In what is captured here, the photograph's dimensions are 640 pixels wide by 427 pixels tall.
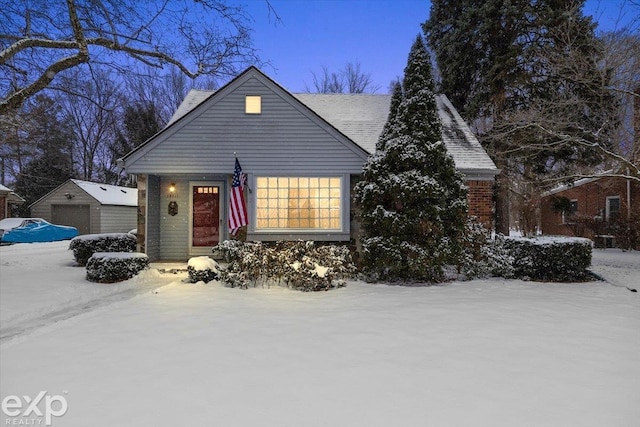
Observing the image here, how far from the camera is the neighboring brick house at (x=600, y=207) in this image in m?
17.8

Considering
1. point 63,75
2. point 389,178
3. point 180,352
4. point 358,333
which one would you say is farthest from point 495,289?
point 63,75

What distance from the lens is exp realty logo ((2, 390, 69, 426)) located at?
115 inches

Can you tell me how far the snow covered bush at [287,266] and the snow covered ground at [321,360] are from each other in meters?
0.60

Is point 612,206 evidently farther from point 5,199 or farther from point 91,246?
point 5,199

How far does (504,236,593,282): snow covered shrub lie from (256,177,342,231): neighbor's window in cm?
473

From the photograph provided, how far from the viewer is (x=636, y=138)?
38.3 ft

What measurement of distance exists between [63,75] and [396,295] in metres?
11.6

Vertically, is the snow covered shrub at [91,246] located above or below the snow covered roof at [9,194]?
below

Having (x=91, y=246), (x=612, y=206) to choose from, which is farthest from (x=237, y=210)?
(x=612, y=206)

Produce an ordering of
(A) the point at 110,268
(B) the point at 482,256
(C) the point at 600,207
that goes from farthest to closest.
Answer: (C) the point at 600,207 → (B) the point at 482,256 → (A) the point at 110,268

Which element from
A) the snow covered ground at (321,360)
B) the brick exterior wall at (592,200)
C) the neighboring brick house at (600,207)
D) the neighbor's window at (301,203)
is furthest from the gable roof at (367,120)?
the brick exterior wall at (592,200)

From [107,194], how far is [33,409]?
2538cm

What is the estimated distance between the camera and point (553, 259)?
9070 mm

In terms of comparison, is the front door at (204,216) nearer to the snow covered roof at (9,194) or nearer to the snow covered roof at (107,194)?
the snow covered roof at (107,194)
